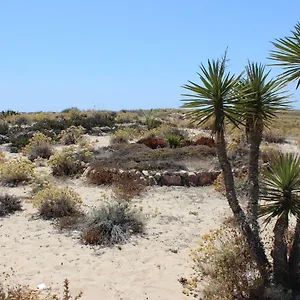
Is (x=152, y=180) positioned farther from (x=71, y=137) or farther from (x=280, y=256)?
(x=71, y=137)

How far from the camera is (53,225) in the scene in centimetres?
741

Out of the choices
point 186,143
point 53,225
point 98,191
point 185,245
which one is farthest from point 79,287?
point 186,143

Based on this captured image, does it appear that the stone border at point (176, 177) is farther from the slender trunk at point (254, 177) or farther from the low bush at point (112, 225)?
the slender trunk at point (254, 177)

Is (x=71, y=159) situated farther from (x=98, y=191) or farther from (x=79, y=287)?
(x=79, y=287)

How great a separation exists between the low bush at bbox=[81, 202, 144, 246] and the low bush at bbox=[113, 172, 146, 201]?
1.91 ft

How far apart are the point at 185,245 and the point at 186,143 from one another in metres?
9.46

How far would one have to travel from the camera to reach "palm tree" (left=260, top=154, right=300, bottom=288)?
169 inches

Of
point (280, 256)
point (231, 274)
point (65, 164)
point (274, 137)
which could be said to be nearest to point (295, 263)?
point (280, 256)

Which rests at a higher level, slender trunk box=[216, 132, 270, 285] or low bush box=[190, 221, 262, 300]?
slender trunk box=[216, 132, 270, 285]

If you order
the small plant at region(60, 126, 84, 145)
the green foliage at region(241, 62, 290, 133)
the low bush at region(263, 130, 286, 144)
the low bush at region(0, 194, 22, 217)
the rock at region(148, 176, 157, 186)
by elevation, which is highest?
the green foliage at region(241, 62, 290, 133)

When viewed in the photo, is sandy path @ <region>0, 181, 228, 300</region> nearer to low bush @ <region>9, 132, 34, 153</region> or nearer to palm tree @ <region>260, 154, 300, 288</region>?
palm tree @ <region>260, 154, 300, 288</region>

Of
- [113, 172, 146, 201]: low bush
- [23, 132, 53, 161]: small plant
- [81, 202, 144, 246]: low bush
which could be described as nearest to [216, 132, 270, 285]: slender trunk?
[81, 202, 144, 246]: low bush

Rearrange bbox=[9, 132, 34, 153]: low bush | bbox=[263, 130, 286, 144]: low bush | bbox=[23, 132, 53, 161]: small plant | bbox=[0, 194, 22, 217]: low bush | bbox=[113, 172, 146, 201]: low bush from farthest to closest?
1. bbox=[263, 130, 286, 144]: low bush
2. bbox=[9, 132, 34, 153]: low bush
3. bbox=[23, 132, 53, 161]: small plant
4. bbox=[113, 172, 146, 201]: low bush
5. bbox=[0, 194, 22, 217]: low bush

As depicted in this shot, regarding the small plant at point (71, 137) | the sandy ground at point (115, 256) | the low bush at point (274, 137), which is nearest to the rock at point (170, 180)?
the sandy ground at point (115, 256)
